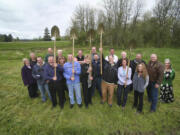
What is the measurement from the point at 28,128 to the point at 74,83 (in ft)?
6.38

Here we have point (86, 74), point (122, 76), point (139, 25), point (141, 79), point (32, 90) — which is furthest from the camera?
point (139, 25)

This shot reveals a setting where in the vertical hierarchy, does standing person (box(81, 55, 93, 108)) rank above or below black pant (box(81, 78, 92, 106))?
above

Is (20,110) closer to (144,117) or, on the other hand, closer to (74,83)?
(74,83)

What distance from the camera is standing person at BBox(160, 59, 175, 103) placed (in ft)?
11.8

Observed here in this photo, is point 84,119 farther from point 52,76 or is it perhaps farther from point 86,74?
point 52,76

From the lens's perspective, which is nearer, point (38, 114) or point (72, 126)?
point (72, 126)

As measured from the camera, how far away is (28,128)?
294 cm

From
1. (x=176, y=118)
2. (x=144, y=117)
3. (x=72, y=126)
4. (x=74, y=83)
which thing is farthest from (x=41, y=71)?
(x=176, y=118)

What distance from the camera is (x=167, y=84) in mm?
3795

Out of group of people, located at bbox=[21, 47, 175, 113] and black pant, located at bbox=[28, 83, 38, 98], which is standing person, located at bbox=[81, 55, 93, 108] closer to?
group of people, located at bbox=[21, 47, 175, 113]

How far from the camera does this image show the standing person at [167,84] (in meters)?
3.60

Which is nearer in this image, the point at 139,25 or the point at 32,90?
the point at 32,90

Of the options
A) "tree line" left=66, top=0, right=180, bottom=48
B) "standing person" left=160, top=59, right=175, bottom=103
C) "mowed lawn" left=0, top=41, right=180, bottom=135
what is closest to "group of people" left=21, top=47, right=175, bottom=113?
"standing person" left=160, top=59, right=175, bottom=103

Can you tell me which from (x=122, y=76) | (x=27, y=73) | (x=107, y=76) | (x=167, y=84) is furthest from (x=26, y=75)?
(x=167, y=84)
